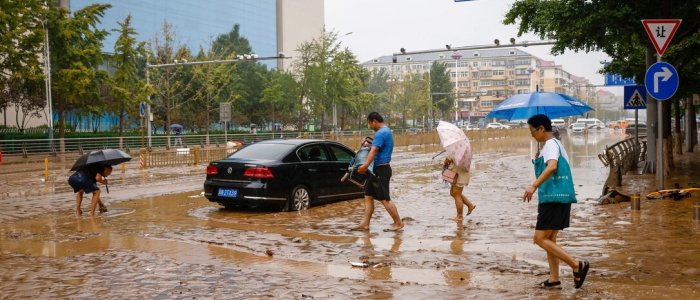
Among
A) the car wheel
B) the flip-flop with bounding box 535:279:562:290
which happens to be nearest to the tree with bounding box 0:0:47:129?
the car wheel

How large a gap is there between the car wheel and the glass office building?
182 ft

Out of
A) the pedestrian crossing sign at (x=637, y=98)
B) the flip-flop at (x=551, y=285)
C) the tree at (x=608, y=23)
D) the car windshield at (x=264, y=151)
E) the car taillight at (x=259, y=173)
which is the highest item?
the tree at (x=608, y=23)

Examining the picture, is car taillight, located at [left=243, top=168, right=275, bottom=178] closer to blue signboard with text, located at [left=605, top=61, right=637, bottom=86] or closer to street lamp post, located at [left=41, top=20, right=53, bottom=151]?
blue signboard with text, located at [left=605, top=61, right=637, bottom=86]

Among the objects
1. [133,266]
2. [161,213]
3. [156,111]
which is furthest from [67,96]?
[133,266]

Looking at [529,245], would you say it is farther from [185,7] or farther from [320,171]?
[185,7]

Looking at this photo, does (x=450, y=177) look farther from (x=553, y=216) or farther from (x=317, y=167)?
(x=553, y=216)

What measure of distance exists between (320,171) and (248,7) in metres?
84.1

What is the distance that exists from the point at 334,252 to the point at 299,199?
4.34 m

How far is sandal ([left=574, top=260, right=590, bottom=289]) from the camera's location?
617 centimetres

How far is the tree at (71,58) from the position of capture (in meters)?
44.3

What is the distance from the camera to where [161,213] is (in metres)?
13.1

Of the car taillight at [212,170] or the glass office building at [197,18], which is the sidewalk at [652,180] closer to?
A: the car taillight at [212,170]

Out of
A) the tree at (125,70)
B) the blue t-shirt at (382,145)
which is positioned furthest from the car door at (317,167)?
the tree at (125,70)

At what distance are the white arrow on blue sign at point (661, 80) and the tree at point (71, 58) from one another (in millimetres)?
39126
